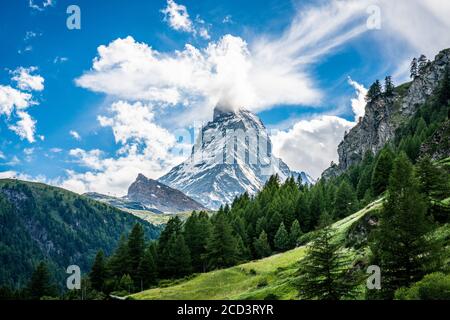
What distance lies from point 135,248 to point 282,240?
3453 centimetres

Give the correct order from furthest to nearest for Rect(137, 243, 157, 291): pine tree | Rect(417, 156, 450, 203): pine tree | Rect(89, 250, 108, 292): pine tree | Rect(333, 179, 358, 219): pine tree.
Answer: Rect(89, 250, 108, 292): pine tree < Rect(333, 179, 358, 219): pine tree < Rect(137, 243, 157, 291): pine tree < Rect(417, 156, 450, 203): pine tree

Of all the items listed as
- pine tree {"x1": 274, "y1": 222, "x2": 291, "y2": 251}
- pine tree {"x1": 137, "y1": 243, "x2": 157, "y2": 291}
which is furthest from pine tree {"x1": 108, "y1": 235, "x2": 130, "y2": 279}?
pine tree {"x1": 274, "y1": 222, "x2": 291, "y2": 251}

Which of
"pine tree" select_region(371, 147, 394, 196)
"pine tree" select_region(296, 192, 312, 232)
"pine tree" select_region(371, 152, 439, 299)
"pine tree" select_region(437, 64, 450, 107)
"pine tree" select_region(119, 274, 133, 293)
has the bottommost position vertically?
"pine tree" select_region(119, 274, 133, 293)

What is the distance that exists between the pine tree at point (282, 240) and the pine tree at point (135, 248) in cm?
3155

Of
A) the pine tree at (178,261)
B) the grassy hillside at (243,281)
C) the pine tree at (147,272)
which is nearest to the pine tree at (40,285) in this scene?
the pine tree at (147,272)

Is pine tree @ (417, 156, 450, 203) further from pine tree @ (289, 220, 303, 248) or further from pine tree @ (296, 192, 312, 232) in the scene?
pine tree @ (296, 192, 312, 232)

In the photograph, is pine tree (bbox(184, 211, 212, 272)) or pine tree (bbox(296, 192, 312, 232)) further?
pine tree (bbox(296, 192, 312, 232))

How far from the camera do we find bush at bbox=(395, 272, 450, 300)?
22.6 meters

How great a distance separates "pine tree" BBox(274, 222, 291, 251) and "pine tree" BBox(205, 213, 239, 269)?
9.51 m

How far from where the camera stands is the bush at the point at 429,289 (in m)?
22.6

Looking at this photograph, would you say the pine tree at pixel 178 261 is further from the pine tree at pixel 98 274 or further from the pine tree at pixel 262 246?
the pine tree at pixel 98 274

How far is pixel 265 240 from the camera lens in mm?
94125
